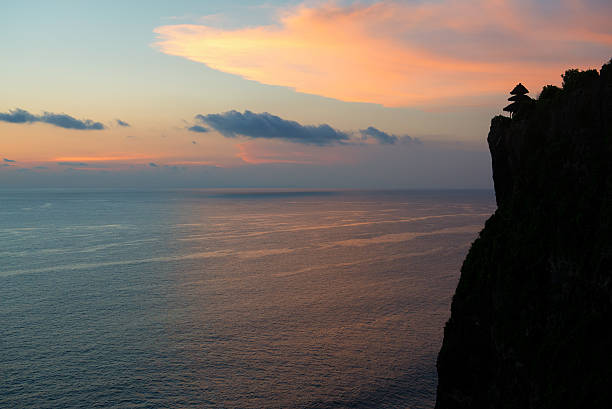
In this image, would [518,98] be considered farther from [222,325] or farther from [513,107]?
[222,325]

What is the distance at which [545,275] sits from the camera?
30.4m

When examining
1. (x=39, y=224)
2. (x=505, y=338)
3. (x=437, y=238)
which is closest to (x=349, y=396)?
(x=505, y=338)

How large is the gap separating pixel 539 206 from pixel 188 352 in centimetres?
4577

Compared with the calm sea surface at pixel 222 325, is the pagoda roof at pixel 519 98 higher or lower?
higher

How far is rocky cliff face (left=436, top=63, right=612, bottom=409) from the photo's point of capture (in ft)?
86.8

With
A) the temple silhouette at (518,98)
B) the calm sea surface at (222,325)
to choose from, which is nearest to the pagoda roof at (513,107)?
the temple silhouette at (518,98)

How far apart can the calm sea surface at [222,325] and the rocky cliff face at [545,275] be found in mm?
14863

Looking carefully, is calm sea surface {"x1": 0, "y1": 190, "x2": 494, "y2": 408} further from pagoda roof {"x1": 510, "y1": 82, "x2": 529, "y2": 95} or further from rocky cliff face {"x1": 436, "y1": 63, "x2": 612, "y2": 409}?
pagoda roof {"x1": 510, "y1": 82, "x2": 529, "y2": 95}

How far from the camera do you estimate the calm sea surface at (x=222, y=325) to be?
153 ft

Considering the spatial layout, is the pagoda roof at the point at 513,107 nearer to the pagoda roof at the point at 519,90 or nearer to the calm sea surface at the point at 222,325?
the pagoda roof at the point at 519,90

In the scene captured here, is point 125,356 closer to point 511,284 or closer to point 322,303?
point 322,303

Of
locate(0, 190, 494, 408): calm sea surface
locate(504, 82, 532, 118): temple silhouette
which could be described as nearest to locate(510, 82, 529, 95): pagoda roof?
locate(504, 82, 532, 118): temple silhouette

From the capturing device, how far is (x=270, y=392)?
4706 cm

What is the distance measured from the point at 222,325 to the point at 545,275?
49.2 meters
